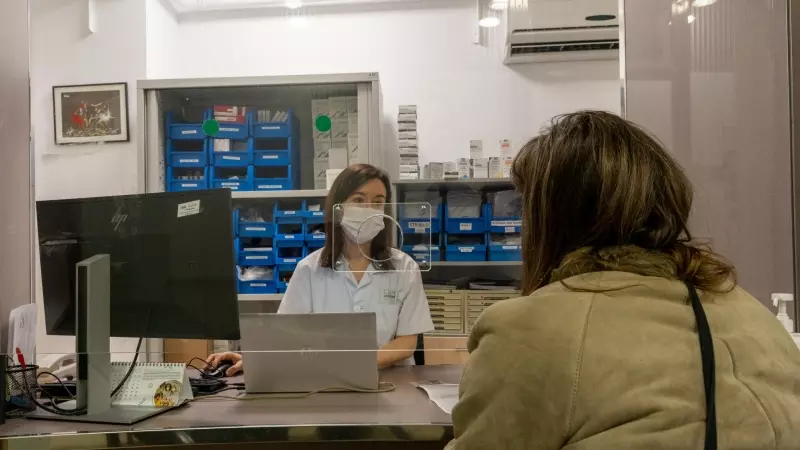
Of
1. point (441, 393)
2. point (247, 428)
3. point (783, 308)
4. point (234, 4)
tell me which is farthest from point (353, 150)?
point (783, 308)

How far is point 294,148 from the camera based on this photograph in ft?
9.14

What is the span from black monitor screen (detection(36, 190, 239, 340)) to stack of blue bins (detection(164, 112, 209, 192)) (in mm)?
1304

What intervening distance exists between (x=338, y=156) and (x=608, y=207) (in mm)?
2004

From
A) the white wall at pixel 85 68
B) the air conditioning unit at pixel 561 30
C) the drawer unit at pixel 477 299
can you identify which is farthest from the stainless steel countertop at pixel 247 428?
the air conditioning unit at pixel 561 30

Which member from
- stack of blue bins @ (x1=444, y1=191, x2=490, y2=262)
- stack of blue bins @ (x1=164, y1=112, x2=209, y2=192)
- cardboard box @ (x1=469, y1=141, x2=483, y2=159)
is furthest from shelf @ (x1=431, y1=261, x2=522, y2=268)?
stack of blue bins @ (x1=164, y1=112, x2=209, y2=192)

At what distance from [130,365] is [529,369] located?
111cm

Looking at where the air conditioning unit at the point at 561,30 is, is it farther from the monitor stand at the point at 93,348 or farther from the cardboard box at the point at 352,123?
the monitor stand at the point at 93,348

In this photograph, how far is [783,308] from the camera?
155cm

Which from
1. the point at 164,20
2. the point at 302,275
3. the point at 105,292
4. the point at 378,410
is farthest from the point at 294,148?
the point at 378,410

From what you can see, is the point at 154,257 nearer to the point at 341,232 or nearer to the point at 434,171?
the point at 341,232

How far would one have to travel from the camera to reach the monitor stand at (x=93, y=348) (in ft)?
4.33

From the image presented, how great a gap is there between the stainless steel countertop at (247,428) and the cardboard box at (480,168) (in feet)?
5.18

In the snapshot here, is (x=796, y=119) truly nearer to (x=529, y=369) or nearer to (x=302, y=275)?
(x=529, y=369)

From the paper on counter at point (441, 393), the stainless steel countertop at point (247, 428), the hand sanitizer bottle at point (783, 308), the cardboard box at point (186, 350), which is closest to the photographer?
the stainless steel countertop at point (247, 428)
